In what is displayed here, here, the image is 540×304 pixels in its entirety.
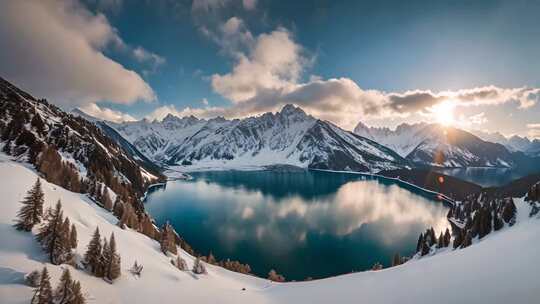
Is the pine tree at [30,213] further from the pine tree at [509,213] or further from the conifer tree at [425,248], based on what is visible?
the pine tree at [509,213]

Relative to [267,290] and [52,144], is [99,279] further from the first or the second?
[52,144]

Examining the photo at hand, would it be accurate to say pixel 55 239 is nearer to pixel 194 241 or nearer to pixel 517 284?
pixel 517 284

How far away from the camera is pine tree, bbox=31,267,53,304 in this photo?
1538cm

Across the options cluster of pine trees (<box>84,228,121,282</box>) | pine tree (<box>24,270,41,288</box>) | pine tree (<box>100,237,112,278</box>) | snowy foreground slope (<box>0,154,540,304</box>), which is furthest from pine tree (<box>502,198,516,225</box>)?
pine tree (<box>24,270,41,288</box>)

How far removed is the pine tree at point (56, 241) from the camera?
20250 mm

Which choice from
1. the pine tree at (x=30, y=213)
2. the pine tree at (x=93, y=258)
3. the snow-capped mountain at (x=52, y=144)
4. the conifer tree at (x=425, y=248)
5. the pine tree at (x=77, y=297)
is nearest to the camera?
the pine tree at (x=77, y=297)

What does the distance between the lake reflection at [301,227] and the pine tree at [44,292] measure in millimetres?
53698

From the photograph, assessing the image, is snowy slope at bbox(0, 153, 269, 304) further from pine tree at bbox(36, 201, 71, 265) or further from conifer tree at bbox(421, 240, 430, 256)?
conifer tree at bbox(421, 240, 430, 256)

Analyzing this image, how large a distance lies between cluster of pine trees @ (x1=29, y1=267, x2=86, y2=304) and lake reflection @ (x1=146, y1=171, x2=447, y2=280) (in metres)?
52.4

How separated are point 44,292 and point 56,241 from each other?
600cm

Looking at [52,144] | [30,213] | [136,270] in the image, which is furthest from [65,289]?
[52,144]

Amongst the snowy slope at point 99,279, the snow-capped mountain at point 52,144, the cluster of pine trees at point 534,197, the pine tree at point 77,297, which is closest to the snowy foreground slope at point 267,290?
the snowy slope at point 99,279

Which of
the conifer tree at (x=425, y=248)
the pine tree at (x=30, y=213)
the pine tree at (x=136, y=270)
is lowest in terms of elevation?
the conifer tree at (x=425, y=248)

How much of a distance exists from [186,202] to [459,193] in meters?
180
